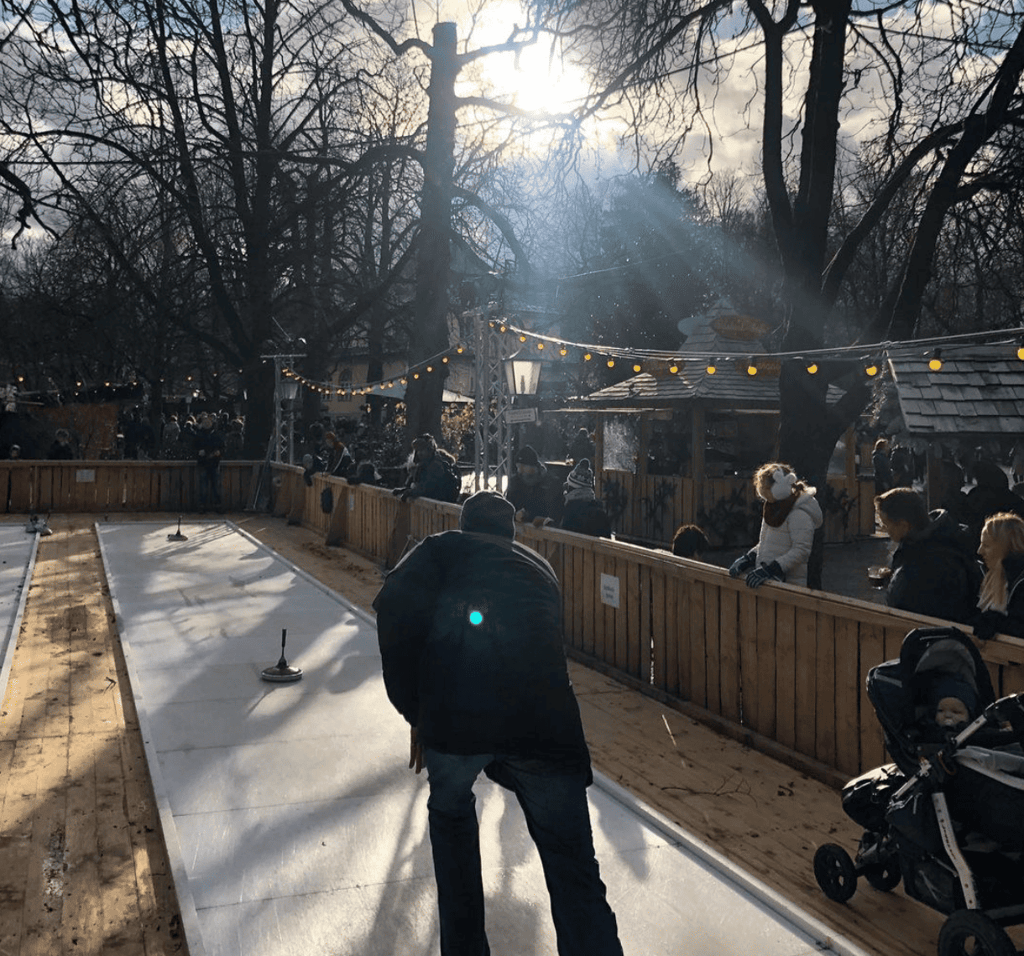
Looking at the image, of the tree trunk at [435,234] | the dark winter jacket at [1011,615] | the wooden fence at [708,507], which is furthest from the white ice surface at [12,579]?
the wooden fence at [708,507]

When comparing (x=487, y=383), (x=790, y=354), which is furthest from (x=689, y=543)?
(x=487, y=383)

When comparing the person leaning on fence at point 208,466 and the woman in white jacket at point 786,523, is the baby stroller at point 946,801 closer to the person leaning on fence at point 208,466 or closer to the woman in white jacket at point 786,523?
the woman in white jacket at point 786,523

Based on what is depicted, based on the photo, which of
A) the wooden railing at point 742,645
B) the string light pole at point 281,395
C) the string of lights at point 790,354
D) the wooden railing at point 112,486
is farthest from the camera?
the wooden railing at point 112,486

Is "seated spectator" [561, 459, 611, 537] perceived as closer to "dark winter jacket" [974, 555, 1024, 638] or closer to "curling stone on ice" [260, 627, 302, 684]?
"curling stone on ice" [260, 627, 302, 684]

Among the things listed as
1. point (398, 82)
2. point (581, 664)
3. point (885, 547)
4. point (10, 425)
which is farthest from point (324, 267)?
point (581, 664)

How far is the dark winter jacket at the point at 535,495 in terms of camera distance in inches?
471

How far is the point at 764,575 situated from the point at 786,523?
0.58 metres

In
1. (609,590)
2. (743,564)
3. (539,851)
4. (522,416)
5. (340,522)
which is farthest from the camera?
(340,522)

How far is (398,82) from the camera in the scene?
25750mm

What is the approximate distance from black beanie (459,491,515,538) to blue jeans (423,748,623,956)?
2.80ft

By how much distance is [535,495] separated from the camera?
1202 centimetres

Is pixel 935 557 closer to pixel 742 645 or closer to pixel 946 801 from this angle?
pixel 742 645

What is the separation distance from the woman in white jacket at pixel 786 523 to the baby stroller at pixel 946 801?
113 inches

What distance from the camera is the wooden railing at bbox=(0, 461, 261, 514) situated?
24141 mm
